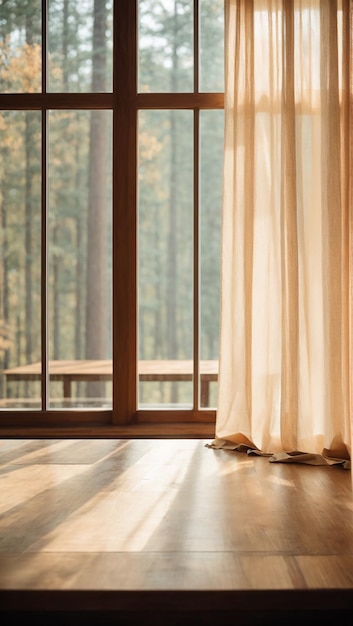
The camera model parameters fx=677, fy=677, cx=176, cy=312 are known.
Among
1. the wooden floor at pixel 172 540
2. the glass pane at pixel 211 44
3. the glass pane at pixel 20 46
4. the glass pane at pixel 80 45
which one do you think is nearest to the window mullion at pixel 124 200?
the glass pane at pixel 80 45

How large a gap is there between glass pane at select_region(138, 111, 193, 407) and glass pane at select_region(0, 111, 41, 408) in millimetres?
811

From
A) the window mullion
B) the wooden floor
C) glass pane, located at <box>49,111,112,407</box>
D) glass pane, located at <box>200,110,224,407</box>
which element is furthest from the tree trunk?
the wooden floor

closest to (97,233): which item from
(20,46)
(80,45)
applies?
(80,45)

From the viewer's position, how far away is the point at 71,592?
182 cm

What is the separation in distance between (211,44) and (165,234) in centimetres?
154

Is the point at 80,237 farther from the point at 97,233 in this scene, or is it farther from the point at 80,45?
the point at 80,45

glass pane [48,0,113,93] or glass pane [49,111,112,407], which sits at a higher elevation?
glass pane [48,0,113,93]

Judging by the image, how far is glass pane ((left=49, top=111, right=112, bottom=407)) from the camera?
4.71m

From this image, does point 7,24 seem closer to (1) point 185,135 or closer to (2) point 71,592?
(1) point 185,135

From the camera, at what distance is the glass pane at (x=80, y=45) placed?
4051mm

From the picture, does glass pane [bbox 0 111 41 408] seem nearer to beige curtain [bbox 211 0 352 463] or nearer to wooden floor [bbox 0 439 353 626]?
wooden floor [bbox 0 439 353 626]

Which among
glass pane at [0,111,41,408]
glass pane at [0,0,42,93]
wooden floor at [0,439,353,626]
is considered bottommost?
wooden floor at [0,439,353,626]

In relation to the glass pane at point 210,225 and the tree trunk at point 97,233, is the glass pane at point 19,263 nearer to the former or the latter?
the tree trunk at point 97,233

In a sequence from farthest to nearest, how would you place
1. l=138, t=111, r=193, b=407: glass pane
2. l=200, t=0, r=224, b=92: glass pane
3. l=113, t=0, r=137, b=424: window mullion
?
1. l=138, t=111, r=193, b=407: glass pane
2. l=200, t=0, r=224, b=92: glass pane
3. l=113, t=0, r=137, b=424: window mullion
